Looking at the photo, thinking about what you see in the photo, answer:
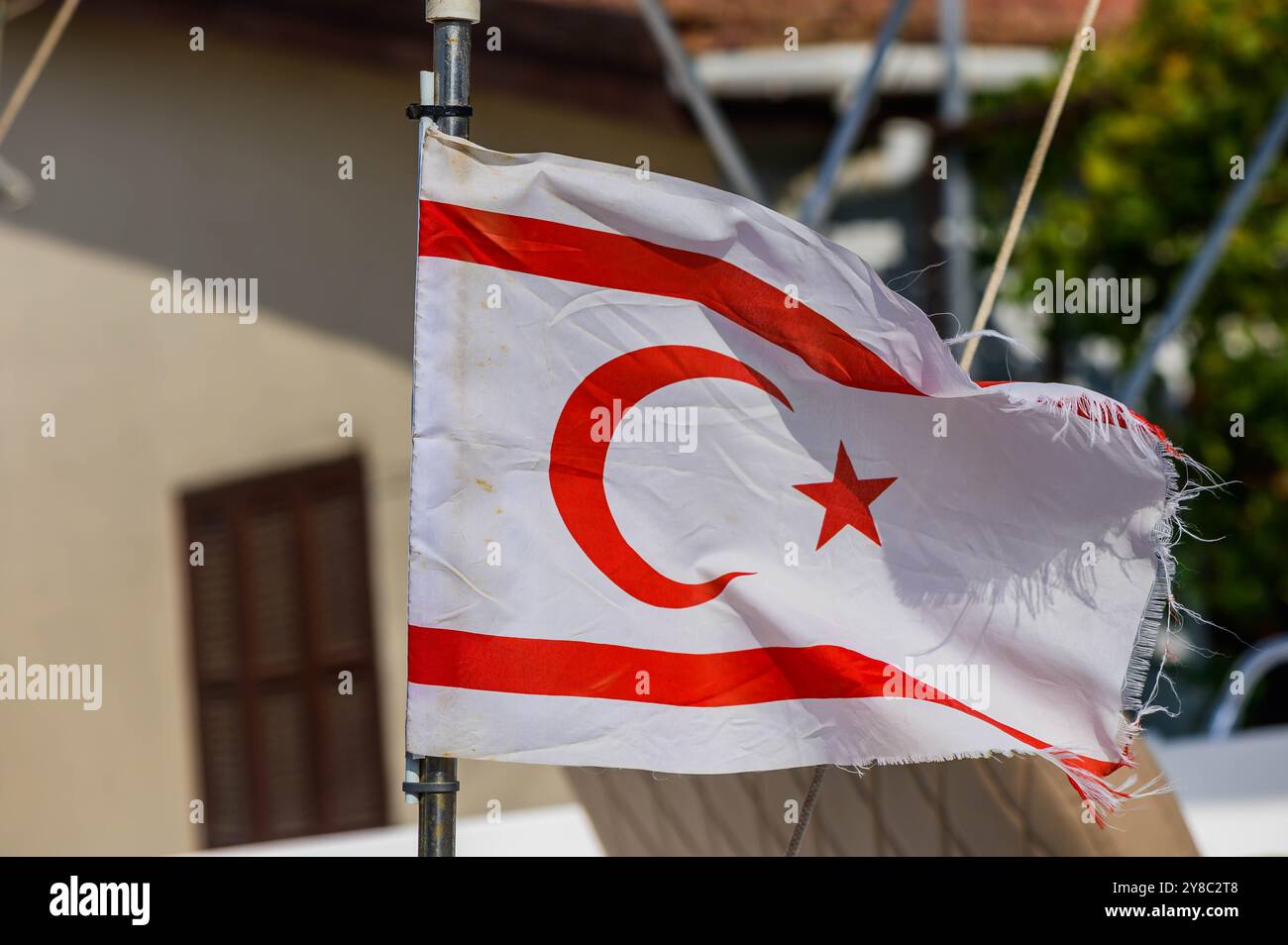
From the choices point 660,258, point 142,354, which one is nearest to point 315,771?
point 142,354

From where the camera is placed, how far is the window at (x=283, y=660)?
6191 mm

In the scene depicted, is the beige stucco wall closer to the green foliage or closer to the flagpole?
the green foliage

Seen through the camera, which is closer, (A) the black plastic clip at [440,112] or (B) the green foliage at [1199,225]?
(A) the black plastic clip at [440,112]

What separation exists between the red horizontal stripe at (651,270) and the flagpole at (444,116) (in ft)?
0.49

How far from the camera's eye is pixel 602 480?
92.8 inches

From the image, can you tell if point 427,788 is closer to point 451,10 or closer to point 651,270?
point 651,270

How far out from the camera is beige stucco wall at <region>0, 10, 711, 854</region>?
582 centimetres

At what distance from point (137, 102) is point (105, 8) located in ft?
1.25

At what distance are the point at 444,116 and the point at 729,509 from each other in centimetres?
78

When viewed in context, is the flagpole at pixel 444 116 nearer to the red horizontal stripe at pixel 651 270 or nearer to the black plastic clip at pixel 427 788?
the black plastic clip at pixel 427 788

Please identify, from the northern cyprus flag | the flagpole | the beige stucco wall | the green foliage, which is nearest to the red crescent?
the northern cyprus flag

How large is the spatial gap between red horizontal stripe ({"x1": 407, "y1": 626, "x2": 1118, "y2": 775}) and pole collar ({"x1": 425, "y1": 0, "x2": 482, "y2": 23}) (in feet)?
3.12

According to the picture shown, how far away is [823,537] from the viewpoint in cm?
244

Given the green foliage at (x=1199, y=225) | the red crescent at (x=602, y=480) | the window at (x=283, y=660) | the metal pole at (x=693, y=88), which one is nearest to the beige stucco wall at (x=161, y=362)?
the window at (x=283, y=660)
